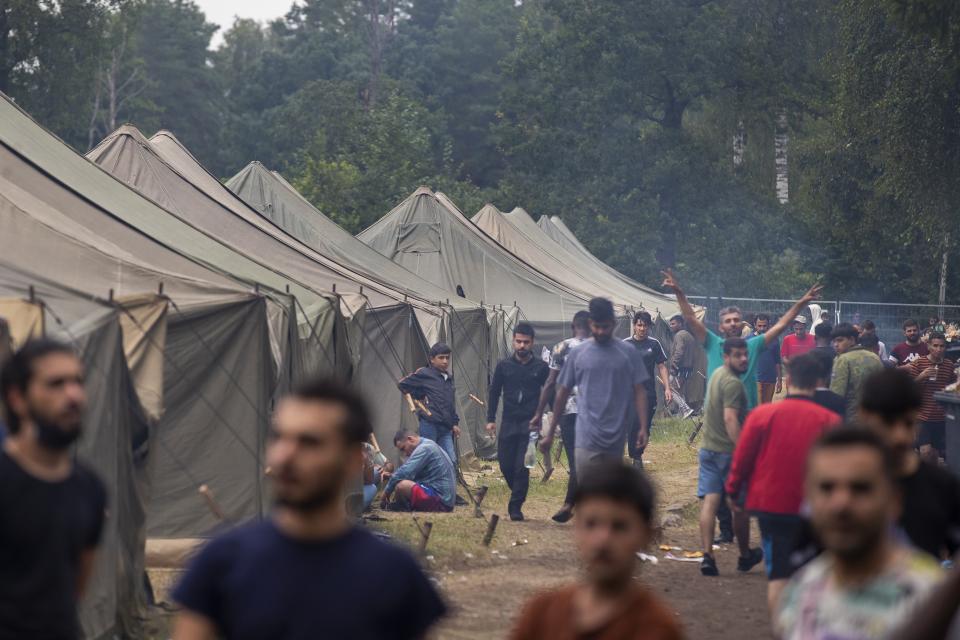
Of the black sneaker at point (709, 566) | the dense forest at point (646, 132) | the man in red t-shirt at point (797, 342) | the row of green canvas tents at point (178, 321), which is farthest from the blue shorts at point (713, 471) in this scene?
the dense forest at point (646, 132)

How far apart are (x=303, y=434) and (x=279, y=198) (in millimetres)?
19340

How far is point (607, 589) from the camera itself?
3.39 m

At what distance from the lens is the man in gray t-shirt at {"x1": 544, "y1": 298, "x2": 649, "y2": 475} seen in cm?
1099

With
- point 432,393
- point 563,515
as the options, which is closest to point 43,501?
point 563,515

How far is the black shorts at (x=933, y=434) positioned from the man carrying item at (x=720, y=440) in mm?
3989

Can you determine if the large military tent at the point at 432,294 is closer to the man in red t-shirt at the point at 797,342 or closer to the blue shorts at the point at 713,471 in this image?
the man in red t-shirt at the point at 797,342

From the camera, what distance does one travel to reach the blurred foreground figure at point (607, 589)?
130 inches

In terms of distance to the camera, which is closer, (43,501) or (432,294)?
(43,501)

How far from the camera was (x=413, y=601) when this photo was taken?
3252 millimetres

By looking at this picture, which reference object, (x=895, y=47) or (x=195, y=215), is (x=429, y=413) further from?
(x=895, y=47)

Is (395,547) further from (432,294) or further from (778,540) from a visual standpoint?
(432,294)

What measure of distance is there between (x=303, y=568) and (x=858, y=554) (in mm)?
1295

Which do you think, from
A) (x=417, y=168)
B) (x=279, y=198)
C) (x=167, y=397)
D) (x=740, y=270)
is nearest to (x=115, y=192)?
(x=167, y=397)

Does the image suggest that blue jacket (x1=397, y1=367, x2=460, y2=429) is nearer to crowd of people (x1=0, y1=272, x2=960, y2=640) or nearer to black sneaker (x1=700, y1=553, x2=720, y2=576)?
black sneaker (x1=700, y1=553, x2=720, y2=576)
